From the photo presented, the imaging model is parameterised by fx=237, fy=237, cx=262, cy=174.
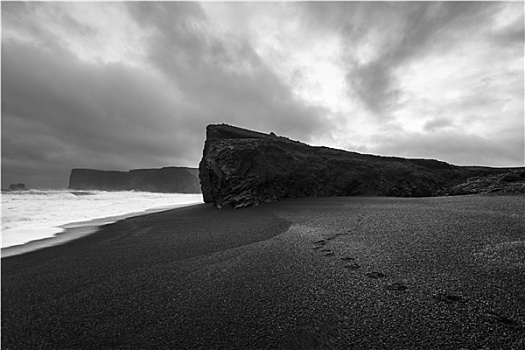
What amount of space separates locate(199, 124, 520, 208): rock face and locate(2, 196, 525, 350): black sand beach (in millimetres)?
4762

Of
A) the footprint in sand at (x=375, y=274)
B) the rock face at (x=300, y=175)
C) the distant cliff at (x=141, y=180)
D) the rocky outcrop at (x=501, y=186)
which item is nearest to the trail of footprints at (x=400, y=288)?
the footprint in sand at (x=375, y=274)

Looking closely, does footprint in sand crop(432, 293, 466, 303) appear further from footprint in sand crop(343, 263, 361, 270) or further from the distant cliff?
the distant cliff

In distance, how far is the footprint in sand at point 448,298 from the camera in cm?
168

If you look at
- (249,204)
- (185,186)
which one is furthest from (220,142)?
(185,186)

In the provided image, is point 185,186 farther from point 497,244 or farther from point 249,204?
point 497,244

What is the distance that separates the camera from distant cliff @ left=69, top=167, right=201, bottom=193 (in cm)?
10350

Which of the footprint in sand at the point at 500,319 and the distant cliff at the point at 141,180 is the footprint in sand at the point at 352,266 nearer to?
the footprint in sand at the point at 500,319

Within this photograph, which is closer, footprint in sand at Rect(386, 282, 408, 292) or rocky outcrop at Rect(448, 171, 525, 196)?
footprint in sand at Rect(386, 282, 408, 292)

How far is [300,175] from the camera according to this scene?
354 inches

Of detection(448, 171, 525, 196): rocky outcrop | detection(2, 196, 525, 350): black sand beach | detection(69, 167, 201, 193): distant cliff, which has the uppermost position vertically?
detection(69, 167, 201, 193): distant cliff

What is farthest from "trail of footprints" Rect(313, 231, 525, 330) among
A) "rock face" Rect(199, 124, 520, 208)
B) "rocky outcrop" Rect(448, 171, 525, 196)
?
"rock face" Rect(199, 124, 520, 208)

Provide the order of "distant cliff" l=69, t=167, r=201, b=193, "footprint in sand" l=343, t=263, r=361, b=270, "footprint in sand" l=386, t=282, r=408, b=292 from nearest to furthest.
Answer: "footprint in sand" l=386, t=282, r=408, b=292 < "footprint in sand" l=343, t=263, r=361, b=270 < "distant cliff" l=69, t=167, r=201, b=193

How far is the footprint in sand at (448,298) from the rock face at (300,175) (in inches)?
258

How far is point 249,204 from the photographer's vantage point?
809 cm
